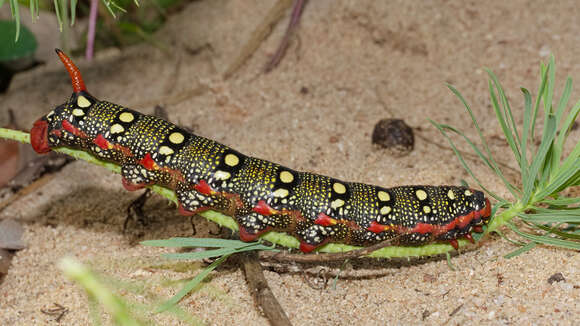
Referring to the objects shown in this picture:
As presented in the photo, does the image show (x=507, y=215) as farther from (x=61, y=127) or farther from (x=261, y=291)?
(x=61, y=127)

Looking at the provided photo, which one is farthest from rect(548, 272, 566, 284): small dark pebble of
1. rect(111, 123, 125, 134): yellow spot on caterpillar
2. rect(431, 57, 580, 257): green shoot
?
rect(111, 123, 125, 134): yellow spot on caterpillar

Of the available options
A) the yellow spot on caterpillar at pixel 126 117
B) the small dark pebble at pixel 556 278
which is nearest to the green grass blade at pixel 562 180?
the small dark pebble at pixel 556 278

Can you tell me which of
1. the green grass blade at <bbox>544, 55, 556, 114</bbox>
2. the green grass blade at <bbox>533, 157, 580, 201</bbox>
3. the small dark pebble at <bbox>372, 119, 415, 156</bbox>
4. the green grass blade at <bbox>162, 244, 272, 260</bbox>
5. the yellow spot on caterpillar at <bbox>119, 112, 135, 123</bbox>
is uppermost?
the green grass blade at <bbox>544, 55, 556, 114</bbox>

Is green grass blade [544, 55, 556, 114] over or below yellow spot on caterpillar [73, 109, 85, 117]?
over

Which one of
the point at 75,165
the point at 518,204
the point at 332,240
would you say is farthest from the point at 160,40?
the point at 518,204

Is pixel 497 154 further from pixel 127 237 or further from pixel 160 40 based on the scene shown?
pixel 160 40

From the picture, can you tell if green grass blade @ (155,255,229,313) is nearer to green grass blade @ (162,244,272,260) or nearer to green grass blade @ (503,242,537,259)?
green grass blade @ (162,244,272,260)

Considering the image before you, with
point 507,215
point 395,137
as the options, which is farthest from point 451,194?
point 395,137
